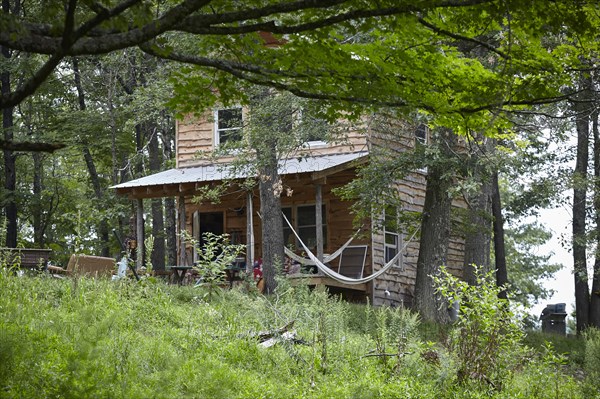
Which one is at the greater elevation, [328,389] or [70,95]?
[70,95]

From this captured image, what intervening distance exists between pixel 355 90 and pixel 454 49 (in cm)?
111

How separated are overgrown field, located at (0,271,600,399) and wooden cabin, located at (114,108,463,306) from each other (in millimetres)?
7850

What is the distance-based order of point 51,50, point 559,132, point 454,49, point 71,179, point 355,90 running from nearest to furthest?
1. point 51,50
2. point 355,90
3. point 454,49
4. point 559,132
5. point 71,179

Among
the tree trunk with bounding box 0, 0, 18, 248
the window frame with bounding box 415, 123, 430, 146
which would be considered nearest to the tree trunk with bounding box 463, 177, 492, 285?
the window frame with bounding box 415, 123, 430, 146

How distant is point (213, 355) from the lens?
8125mm

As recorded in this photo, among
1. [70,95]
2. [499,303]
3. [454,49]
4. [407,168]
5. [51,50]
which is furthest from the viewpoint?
[70,95]

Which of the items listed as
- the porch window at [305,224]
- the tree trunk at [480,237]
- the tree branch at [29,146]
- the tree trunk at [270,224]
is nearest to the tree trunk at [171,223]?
the porch window at [305,224]

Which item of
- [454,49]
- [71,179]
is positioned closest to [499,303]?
[454,49]

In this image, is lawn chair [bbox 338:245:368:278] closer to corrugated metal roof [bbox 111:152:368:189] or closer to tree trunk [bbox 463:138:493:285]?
corrugated metal roof [bbox 111:152:368:189]

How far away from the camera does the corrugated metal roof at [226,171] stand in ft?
59.3

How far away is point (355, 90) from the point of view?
6824 millimetres

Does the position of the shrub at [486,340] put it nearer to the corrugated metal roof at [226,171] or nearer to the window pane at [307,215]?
the corrugated metal roof at [226,171]

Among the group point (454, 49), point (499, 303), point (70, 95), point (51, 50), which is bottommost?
point (499, 303)

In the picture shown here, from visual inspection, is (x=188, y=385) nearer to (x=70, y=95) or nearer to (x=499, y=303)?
(x=499, y=303)
